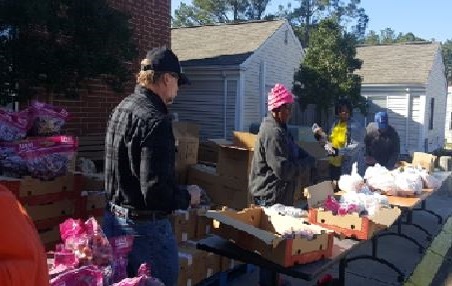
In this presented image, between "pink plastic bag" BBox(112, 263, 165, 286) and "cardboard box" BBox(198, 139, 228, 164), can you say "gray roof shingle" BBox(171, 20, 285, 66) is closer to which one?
"cardboard box" BBox(198, 139, 228, 164)

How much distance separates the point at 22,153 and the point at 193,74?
1111 cm

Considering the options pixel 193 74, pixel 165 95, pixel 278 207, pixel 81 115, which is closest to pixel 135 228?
pixel 165 95

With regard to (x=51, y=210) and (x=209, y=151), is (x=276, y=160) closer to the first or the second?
(x=51, y=210)

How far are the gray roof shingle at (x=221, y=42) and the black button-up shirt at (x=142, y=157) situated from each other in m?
11.7

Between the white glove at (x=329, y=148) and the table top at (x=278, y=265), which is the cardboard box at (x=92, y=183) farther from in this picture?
the white glove at (x=329, y=148)

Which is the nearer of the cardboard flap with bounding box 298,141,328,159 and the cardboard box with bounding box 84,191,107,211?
the cardboard box with bounding box 84,191,107,211

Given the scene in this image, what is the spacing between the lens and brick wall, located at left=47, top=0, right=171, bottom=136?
7059mm

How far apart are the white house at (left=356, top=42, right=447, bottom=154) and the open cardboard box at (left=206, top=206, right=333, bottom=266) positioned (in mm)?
19305

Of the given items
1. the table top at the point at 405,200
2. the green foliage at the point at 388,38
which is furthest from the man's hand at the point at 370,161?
the green foliage at the point at 388,38

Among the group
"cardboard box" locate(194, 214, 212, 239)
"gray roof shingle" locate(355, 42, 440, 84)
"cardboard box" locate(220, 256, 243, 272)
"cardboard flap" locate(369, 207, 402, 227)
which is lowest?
"cardboard box" locate(220, 256, 243, 272)

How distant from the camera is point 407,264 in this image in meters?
6.31

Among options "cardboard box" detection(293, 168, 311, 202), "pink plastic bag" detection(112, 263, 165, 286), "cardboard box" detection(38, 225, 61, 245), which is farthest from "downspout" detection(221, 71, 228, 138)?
"pink plastic bag" detection(112, 263, 165, 286)

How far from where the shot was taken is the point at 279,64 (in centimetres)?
1669

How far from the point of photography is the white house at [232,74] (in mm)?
14422
